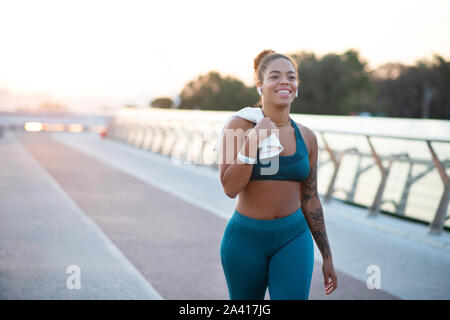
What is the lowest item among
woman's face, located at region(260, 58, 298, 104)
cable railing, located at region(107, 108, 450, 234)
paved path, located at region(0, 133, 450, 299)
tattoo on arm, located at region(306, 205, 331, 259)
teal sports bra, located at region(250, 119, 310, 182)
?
paved path, located at region(0, 133, 450, 299)

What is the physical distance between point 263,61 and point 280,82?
8.5 inches

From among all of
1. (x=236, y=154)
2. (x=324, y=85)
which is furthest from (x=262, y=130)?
(x=324, y=85)

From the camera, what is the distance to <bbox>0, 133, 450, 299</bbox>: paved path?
487 cm

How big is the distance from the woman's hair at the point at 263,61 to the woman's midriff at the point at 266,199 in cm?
55

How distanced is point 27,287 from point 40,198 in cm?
509

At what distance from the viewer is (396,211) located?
8789 millimetres

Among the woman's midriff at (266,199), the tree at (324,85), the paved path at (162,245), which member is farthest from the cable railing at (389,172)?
the tree at (324,85)

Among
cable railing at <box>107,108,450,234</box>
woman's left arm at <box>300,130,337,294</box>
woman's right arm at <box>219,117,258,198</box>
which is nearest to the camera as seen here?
woman's right arm at <box>219,117,258,198</box>

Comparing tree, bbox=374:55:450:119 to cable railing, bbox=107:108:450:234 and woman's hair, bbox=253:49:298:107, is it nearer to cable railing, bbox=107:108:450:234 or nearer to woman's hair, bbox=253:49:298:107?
cable railing, bbox=107:108:450:234

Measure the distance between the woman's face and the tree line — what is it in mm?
68740

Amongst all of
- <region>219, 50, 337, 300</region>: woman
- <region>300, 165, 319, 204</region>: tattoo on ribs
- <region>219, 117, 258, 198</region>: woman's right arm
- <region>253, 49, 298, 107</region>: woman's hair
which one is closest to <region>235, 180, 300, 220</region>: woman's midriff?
<region>219, 50, 337, 300</region>: woman

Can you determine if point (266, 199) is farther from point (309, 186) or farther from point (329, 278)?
point (329, 278)

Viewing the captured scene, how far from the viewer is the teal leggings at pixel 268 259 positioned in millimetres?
2492

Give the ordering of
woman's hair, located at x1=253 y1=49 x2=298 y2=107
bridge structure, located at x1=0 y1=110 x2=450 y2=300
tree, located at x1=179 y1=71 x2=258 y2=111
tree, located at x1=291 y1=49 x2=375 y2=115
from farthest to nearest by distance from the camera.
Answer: tree, located at x1=179 y1=71 x2=258 y2=111, tree, located at x1=291 y1=49 x2=375 y2=115, bridge structure, located at x1=0 y1=110 x2=450 y2=300, woman's hair, located at x1=253 y1=49 x2=298 y2=107
